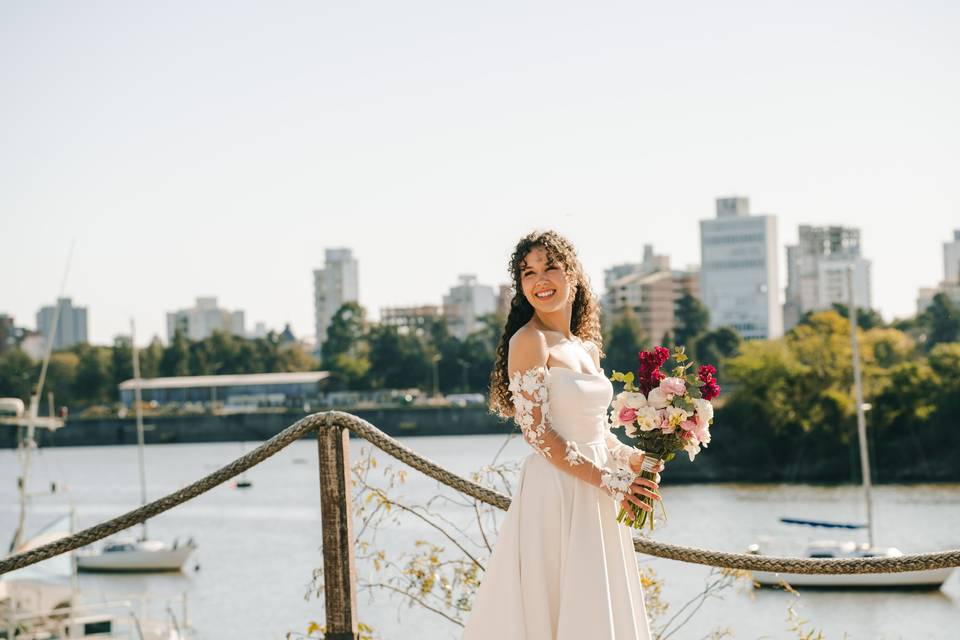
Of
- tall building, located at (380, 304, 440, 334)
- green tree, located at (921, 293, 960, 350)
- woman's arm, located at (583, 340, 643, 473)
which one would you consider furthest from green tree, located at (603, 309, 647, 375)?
woman's arm, located at (583, 340, 643, 473)

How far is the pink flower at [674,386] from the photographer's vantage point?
3.64m

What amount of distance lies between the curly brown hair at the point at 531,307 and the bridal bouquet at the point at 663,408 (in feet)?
0.85

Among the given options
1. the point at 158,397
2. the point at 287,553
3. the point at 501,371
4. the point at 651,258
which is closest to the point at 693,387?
the point at 501,371

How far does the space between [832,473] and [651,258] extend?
129873mm

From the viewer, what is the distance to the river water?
2633 cm

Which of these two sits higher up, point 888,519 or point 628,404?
point 628,404

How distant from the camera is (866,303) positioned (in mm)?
182875

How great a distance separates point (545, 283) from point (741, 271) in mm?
175687

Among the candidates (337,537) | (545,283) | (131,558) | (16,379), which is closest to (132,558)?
(131,558)

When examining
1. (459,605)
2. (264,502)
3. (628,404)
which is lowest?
(264,502)

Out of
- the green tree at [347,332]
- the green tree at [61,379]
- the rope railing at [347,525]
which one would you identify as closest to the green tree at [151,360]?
the green tree at [61,379]

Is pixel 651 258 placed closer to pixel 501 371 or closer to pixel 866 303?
pixel 866 303

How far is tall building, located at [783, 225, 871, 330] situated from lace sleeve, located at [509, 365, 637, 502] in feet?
584

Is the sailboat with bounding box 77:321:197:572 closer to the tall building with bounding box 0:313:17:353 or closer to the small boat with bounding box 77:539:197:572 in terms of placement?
the small boat with bounding box 77:539:197:572
